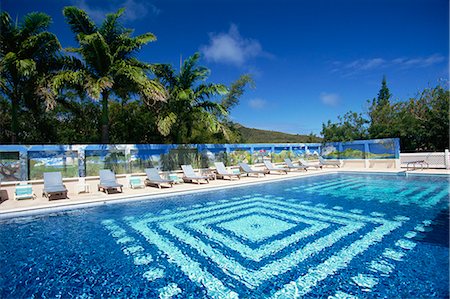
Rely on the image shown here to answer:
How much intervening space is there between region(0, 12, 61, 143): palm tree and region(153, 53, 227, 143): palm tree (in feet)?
16.1

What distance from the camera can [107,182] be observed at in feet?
34.1

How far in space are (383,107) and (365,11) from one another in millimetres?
21767

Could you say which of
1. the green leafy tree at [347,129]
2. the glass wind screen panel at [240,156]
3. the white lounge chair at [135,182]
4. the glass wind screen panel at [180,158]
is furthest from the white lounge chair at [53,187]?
the green leafy tree at [347,129]

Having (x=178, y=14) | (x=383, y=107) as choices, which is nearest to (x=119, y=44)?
(x=178, y=14)

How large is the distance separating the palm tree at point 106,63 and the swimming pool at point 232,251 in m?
5.78

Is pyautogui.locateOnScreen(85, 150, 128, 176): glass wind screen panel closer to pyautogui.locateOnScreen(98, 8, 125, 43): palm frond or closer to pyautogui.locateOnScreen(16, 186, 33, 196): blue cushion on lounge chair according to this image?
pyautogui.locateOnScreen(16, 186, 33, 196): blue cushion on lounge chair

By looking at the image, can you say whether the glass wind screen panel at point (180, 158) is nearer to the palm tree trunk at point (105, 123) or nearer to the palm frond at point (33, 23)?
the palm tree trunk at point (105, 123)

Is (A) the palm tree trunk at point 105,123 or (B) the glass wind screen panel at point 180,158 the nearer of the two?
(A) the palm tree trunk at point 105,123

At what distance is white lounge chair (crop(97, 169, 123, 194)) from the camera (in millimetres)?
9977

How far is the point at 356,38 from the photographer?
19672 millimetres

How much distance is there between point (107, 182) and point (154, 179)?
1.97 metres

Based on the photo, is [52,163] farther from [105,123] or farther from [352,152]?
[352,152]

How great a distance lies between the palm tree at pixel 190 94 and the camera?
13.7m

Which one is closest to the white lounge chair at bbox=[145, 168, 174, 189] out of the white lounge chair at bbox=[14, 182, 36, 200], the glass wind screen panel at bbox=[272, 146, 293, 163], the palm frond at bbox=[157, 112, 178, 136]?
the palm frond at bbox=[157, 112, 178, 136]
